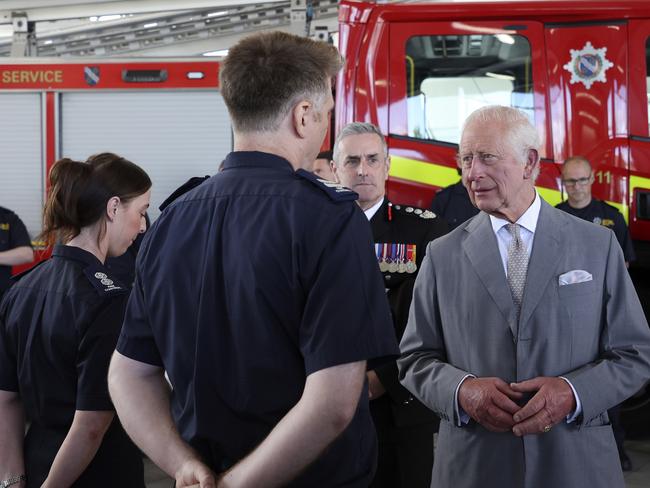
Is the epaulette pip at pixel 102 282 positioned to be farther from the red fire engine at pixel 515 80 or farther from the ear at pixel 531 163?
the red fire engine at pixel 515 80

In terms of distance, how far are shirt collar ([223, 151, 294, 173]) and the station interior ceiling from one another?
3972 millimetres

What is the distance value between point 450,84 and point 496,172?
2.49 m

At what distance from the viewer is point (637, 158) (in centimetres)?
447

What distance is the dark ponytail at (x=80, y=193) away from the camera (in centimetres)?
219

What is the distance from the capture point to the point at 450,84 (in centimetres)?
456

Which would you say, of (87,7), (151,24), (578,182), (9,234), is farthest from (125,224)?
(151,24)

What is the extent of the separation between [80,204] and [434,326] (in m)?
0.94

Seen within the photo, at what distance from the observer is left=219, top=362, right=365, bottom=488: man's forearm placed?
4.60 ft

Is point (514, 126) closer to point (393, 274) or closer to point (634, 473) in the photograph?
point (393, 274)

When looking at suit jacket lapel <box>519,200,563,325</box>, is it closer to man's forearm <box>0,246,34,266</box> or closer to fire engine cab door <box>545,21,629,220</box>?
fire engine cab door <box>545,21,629,220</box>

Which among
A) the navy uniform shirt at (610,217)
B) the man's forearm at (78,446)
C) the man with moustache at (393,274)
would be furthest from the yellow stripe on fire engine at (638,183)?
the man's forearm at (78,446)

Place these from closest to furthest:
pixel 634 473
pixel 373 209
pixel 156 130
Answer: pixel 373 209 → pixel 634 473 → pixel 156 130

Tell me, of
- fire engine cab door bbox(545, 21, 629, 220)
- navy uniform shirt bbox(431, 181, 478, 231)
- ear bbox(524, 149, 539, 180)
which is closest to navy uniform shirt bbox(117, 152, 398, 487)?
ear bbox(524, 149, 539, 180)

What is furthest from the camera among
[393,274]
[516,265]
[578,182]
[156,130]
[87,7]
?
[87,7]
